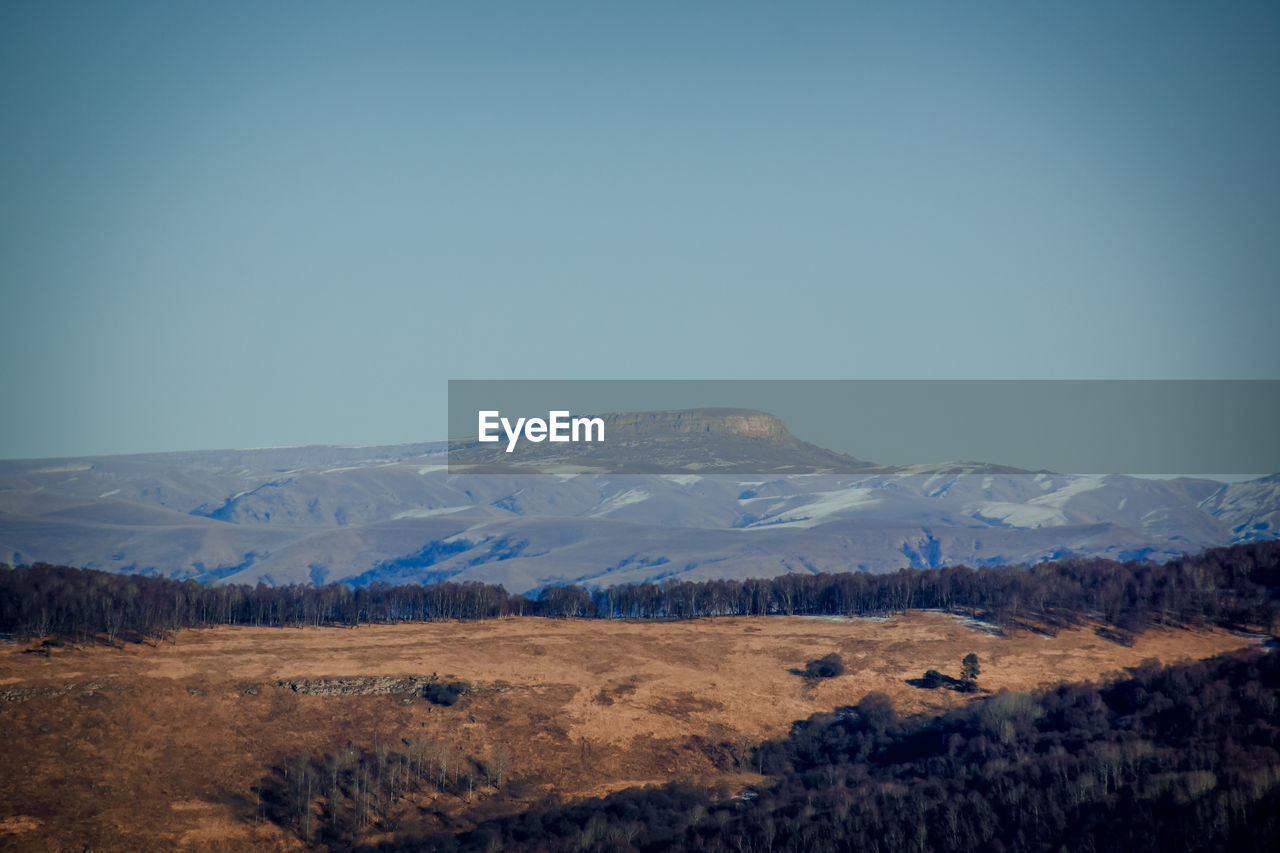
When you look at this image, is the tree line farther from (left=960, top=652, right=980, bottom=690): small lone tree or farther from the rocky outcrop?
(left=960, top=652, right=980, bottom=690): small lone tree

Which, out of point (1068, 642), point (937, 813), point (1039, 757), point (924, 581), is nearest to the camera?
point (937, 813)

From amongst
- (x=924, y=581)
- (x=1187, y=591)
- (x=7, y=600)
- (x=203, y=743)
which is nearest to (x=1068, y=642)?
(x=1187, y=591)

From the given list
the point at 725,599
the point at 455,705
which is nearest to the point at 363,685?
the point at 455,705

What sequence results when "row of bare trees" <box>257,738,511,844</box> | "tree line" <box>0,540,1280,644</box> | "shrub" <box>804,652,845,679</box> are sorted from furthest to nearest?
1. "shrub" <box>804,652,845,679</box>
2. "tree line" <box>0,540,1280,644</box>
3. "row of bare trees" <box>257,738,511,844</box>

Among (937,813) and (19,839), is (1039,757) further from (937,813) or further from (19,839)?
A: (19,839)

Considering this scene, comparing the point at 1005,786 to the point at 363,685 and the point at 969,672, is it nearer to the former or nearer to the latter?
the point at 969,672

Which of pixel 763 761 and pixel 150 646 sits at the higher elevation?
pixel 150 646

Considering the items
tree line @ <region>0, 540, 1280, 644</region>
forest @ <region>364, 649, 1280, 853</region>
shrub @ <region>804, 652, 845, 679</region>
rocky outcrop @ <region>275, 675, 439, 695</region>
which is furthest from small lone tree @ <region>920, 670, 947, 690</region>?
rocky outcrop @ <region>275, 675, 439, 695</region>
